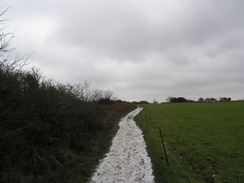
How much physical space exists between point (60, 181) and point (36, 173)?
844 mm

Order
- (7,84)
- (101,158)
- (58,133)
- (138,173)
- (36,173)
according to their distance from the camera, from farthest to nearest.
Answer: (101,158) → (58,133) → (138,173) → (36,173) → (7,84)

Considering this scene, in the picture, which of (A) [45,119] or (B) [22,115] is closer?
(B) [22,115]

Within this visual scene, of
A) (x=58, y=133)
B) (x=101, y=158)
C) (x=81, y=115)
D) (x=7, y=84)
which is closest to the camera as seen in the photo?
(x=7, y=84)

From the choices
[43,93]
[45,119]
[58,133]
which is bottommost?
[58,133]

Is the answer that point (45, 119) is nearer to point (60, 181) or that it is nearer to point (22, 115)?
point (22, 115)

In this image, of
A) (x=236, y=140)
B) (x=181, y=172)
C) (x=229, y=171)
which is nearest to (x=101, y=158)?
(x=181, y=172)

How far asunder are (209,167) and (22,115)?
758cm

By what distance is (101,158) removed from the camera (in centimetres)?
965

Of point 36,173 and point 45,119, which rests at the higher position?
point 45,119

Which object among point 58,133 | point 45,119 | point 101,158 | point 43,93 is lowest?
point 101,158

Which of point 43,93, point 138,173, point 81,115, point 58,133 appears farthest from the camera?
point 81,115

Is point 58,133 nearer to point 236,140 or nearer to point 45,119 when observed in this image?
point 45,119

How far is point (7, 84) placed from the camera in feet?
19.0

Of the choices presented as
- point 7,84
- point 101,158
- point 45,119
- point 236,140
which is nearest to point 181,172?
point 101,158
